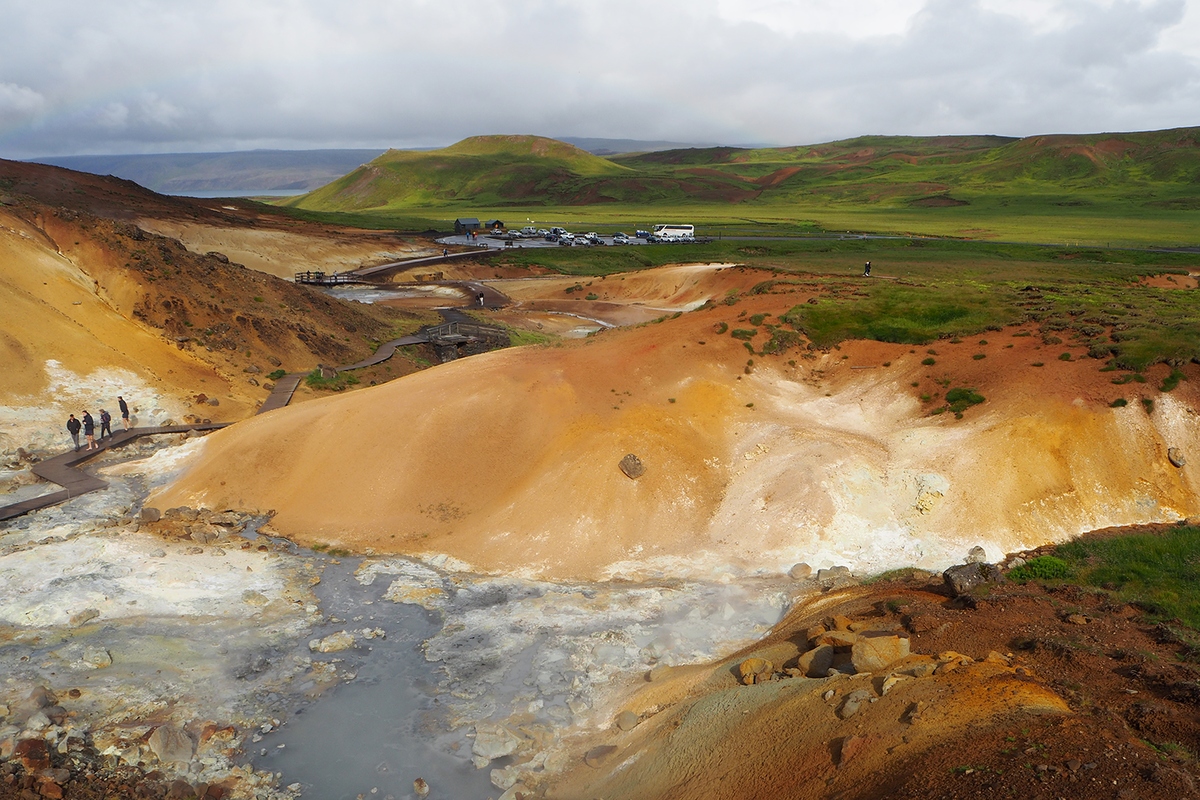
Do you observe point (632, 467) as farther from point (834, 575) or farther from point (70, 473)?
point (70, 473)

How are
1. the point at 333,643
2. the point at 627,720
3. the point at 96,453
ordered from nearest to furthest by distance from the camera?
the point at 627,720
the point at 333,643
the point at 96,453

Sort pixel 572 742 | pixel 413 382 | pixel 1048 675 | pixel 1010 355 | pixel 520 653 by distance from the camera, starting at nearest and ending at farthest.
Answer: pixel 1048 675 < pixel 572 742 < pixel 520 653 < pixel 1010 355 < pixel 413 382

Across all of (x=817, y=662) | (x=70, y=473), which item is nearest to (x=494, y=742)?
(x=817, y=662)

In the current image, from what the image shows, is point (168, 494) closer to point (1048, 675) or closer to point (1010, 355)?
point (1048, 675)

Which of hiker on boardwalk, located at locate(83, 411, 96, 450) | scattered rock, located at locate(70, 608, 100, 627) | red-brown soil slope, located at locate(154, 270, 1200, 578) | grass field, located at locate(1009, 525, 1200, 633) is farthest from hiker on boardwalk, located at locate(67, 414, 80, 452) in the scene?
grass field, located at locate(1009, 525, 1200, 633)

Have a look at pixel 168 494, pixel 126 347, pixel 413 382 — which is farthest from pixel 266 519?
pixel 126 347

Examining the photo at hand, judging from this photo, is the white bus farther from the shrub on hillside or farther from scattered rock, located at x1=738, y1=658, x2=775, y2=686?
scattered rock, located at x1=738, y1=658, x2=775, y2=686

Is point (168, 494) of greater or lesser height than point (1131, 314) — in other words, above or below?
below
